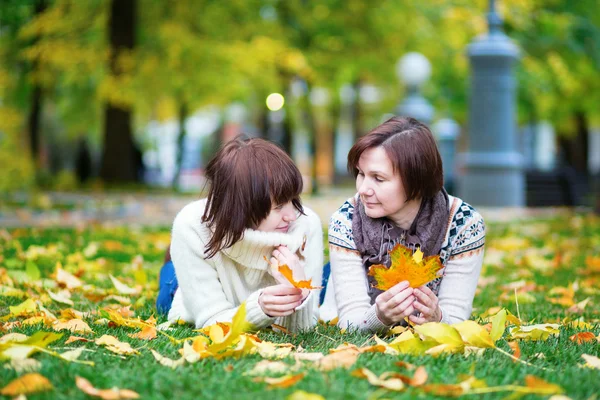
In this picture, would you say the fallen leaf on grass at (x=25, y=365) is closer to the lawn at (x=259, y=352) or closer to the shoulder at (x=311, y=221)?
the lawn at (x=259, y=352)

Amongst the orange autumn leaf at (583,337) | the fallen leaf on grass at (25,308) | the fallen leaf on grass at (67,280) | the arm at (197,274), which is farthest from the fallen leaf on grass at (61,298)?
the orange autumn leaf at (583,337)

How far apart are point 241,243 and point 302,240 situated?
10.3 inches

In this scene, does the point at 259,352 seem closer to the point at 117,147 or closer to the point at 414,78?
the point at 414,78

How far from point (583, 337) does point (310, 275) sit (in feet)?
3.60

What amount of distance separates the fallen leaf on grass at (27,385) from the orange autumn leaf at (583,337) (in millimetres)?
1902

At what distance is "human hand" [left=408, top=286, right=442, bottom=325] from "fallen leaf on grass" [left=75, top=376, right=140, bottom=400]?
1160 millimetres

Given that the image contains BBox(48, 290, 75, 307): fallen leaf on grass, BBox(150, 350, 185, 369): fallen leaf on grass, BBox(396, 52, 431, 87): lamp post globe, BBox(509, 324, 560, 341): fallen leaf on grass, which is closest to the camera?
BBox(150, 350, 185, 369): fallen leaf on grass

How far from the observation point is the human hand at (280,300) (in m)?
2.99

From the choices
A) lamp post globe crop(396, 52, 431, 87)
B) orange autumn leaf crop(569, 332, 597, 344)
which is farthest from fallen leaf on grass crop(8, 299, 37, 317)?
lamp post globe crop(396, 52, 431, 87)

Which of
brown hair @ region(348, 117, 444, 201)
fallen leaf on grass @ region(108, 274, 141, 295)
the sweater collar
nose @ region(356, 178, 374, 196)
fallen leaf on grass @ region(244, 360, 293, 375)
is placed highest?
brown hair @ region(348, 117, 444, 201)

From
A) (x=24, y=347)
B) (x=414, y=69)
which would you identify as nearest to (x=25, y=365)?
(x=24, y=347)

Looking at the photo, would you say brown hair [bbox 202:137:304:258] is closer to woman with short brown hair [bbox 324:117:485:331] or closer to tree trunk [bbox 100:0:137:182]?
woman with short brown hair [bbox 324:117:485:331]

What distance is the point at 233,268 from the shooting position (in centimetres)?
332

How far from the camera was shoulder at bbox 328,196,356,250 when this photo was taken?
326 cm
